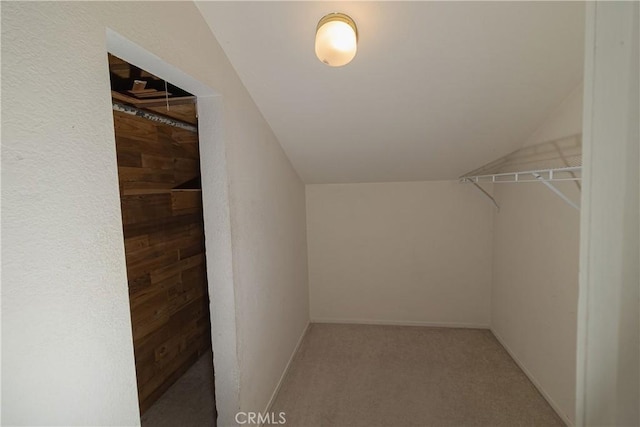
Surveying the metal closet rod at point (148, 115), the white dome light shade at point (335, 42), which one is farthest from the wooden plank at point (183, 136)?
the white dome light shade at point (335, 42)

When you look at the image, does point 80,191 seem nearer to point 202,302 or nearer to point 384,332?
point 202,302

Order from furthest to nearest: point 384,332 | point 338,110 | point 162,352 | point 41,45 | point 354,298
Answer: point 354,298, point 384,332, point 162,352, point 338,110, point 41,45

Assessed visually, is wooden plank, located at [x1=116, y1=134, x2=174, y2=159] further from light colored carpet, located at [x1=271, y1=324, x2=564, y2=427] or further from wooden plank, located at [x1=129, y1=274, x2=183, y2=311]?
light colored carpet, located at [x1=271, y1=324, x2=564, y2=427]

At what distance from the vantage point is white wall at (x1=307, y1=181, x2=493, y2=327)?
3.23m

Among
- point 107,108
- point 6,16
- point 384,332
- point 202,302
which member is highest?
point 6,16

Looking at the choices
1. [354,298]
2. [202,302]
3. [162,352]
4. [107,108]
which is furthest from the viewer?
[354,298]

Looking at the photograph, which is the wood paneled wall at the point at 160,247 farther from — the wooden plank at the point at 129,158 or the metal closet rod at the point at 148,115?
the metal closet rod at the point at 148,115

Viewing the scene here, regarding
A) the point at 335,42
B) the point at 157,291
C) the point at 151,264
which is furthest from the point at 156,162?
the point at 335,42

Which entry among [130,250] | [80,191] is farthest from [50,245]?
[130,250]

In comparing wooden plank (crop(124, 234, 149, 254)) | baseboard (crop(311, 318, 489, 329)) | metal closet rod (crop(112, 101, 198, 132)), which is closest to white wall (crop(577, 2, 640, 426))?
metal closet rod (crop(112, 101, 198, 132))

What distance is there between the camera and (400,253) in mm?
3367

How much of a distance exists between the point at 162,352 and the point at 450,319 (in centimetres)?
285

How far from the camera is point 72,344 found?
27.7 inches

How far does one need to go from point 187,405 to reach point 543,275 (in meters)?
2.73
